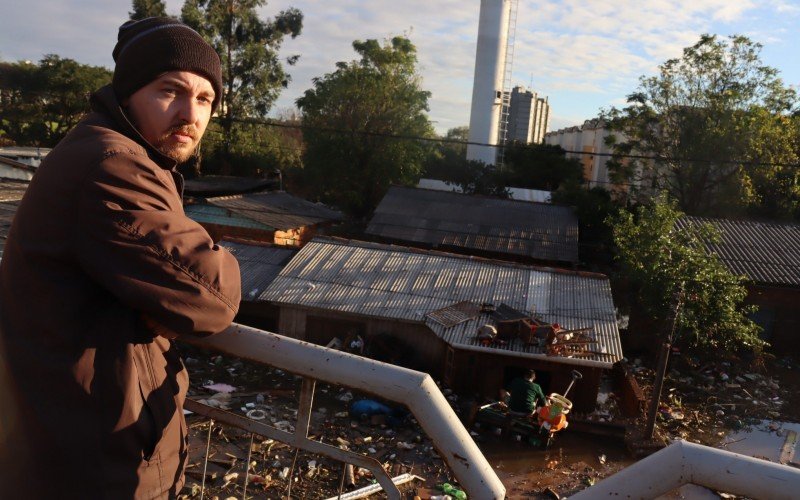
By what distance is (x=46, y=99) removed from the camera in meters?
31.8

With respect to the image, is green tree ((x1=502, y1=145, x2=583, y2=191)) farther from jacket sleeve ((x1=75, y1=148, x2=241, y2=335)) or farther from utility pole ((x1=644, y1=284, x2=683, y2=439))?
jacket sleeve ((x1=75, y1=148, x2=241, y2=335))

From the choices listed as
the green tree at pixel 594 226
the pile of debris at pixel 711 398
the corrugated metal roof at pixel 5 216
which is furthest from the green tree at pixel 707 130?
the corrugated metal roof at pixel 5 216

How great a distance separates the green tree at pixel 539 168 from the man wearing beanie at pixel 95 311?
2948 centimetres

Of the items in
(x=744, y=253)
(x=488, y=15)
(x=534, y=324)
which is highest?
(x=488, y=15)

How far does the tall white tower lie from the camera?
38.6m

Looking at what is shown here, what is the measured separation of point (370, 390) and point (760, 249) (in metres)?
19.0

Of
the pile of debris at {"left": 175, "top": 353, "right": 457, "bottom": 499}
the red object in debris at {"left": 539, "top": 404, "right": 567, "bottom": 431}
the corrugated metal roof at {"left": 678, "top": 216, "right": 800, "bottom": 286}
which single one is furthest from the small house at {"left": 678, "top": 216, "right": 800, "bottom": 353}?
the pile of debris at {"left": 175, "top": 353, "right": 457, "bottom": 499}

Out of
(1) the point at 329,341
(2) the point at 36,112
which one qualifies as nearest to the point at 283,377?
(1) the point at 329,341

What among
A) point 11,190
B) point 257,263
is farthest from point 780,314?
point 11,190

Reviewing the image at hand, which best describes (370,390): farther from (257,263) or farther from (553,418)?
(257,263)

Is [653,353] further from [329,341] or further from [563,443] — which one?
[329,341]

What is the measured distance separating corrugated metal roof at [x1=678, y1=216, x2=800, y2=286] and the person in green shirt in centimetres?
880

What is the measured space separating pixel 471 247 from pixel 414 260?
18.1 ft

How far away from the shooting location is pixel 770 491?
1.01 meters
